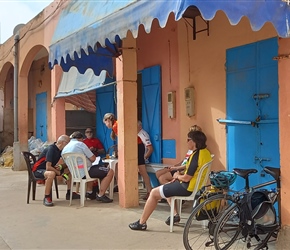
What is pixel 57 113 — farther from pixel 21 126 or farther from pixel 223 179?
pixel 223 179

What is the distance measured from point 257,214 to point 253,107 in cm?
212

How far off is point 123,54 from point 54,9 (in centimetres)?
482

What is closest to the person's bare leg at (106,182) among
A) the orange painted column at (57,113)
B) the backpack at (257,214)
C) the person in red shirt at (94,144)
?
the person in red shirt at (94,144)

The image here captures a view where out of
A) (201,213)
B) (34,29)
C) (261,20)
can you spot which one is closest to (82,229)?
(201,213)

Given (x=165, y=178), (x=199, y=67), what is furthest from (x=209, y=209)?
(x=199, y=67)

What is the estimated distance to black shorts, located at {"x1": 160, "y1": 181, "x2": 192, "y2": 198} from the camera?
4773mm

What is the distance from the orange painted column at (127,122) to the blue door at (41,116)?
7.89m

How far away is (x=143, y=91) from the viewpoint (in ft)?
26.2

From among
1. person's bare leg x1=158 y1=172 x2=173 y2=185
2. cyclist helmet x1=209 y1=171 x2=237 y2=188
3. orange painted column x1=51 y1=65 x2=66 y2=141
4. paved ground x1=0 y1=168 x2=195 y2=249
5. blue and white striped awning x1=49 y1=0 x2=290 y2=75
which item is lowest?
paved ground x1=0 y1=168 x2=195 y2=249

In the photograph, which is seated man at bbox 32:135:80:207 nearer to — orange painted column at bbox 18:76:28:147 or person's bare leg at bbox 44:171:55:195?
person's bare leg at bbox 44:171:55:195

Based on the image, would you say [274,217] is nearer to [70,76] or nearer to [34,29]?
[70,76]

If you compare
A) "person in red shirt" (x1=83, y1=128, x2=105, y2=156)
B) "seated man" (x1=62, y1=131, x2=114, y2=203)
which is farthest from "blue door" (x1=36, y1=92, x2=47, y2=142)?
"seated man" (x1=62, y1=131, x2=114, y2=203)

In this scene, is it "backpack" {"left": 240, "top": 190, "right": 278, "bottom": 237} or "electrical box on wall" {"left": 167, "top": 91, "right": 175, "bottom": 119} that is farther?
"electrical box on wall" {"left": 167, "top": 91, "right": 175, "bottom": 119}

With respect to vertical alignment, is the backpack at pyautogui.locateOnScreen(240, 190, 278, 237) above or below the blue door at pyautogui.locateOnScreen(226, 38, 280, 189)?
below
